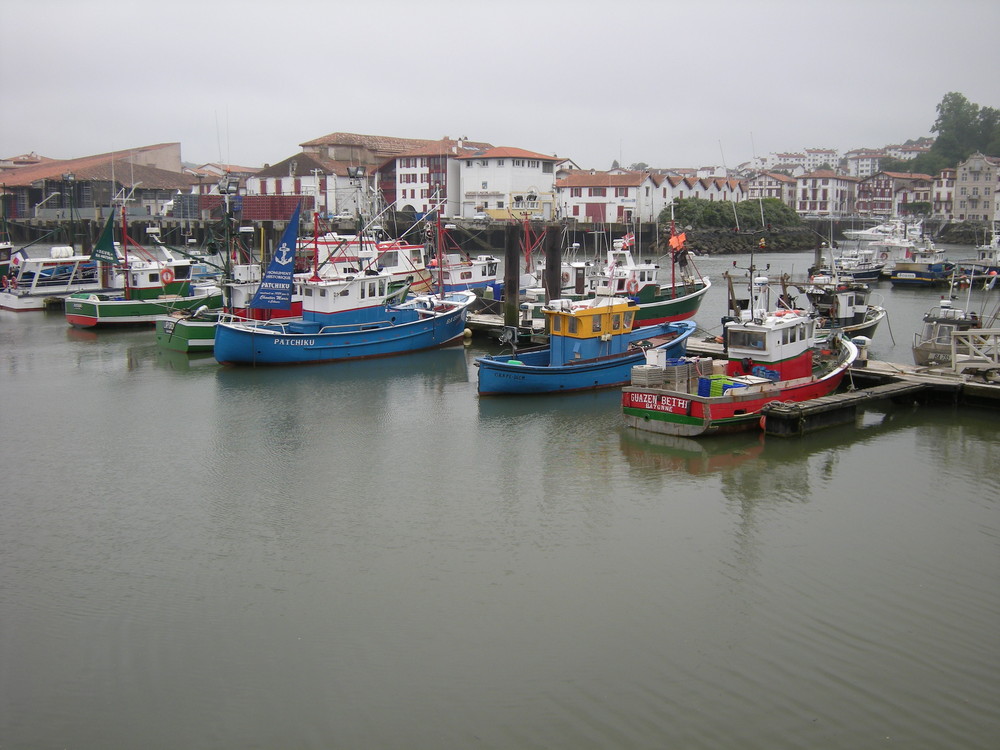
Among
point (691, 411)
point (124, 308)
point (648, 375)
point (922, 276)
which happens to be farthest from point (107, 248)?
point (922, 276)

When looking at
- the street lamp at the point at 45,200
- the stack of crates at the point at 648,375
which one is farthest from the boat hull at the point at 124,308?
the street lamp at the point at 45,200

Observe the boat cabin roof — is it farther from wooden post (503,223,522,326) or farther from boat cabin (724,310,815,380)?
wooden post (503,223,522,326)

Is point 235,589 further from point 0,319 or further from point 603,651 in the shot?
point 0,319

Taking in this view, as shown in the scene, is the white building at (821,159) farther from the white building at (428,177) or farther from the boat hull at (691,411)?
the boat hull at (691,411)

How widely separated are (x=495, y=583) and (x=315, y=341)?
12.3 m

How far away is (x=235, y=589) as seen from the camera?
28.5 feet

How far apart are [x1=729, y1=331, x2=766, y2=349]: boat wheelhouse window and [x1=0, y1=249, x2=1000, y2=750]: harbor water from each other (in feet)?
5.80

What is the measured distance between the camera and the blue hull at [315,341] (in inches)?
767

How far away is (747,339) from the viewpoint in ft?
46.8

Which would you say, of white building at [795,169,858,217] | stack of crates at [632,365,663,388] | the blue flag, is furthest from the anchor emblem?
white building at [795,169,858,217]

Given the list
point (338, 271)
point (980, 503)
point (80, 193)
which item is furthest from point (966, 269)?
point (80, 193)

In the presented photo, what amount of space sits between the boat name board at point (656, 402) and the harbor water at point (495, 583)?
0.52m

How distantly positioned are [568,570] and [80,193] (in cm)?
6116

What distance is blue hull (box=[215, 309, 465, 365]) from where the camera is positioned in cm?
1948
